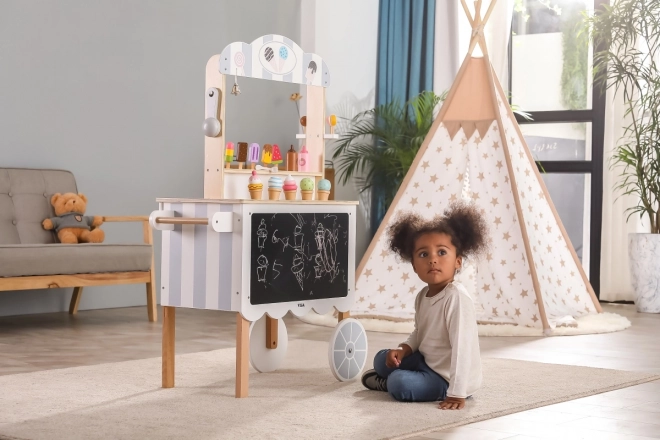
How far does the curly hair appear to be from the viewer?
2.88 metres

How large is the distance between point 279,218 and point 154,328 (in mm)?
1921

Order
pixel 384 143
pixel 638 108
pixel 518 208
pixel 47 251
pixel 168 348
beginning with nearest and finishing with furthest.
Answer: pixel 168 348, pixel 47 251, pixel 518 208, pixel 638 108, pixel 384 143

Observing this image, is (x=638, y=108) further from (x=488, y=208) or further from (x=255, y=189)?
(x=255, y=189)

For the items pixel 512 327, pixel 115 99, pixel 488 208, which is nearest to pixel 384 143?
pixel 488 208

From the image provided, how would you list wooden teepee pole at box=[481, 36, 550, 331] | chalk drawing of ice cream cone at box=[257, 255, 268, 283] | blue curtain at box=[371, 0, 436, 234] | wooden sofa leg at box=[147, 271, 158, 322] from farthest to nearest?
blue curtain at box=[371, 0, 436, 234] → wooden sofa leg at box=[147, 271, 158, 322] → wooden teepee pole at box=[481, 36, 550, 331] → chalk drawing of ice cream cone at box=[257, 255, 268, 283]

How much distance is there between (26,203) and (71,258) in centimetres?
60

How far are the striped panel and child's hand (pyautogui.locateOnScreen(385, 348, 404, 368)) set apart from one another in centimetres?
50

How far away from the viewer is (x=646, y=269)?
573cm

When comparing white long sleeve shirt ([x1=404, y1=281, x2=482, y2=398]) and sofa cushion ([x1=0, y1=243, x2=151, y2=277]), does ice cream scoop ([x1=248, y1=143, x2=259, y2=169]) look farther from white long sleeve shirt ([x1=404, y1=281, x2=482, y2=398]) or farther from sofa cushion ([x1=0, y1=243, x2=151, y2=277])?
sofa cushion ([x1=0, y1=243, x2=151, y2=277])

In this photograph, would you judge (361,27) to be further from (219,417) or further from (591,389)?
(219,417)

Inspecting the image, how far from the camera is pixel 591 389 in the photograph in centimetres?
308

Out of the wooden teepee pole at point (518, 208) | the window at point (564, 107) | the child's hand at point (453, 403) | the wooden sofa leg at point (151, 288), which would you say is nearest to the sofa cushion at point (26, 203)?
the wooden sofa leg at point (151, 288)

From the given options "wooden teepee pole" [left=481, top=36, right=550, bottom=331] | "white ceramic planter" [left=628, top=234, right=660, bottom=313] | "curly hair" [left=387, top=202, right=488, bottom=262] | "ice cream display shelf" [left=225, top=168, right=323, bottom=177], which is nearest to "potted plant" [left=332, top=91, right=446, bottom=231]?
"wooden teepee pole" [left=481, top=36, right=550, bottom=331]

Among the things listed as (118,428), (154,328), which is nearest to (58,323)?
(154,328)
